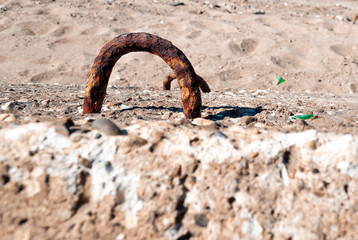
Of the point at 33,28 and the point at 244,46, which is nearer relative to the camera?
the point at 244,46

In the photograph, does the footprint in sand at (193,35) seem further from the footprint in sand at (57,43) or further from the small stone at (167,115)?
the small stone at (167,115)

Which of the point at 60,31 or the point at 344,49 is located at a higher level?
the point at 60,31

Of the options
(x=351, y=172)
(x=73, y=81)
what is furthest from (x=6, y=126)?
(x=73, y=81)

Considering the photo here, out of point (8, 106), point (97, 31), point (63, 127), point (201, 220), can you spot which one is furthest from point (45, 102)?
point (97, 31)

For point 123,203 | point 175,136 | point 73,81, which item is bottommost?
point 73,81

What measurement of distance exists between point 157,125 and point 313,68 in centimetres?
311

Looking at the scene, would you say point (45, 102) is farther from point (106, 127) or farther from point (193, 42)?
point (193, 42)

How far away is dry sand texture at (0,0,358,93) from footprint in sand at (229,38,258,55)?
0.5 inches

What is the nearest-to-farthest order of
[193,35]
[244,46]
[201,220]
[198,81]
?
[201,220] < [198,81] < [244,46] < [193,35]

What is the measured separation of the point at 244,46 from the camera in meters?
4.12

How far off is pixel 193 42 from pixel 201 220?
3.63 meters

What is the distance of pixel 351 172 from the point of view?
957 millimetres

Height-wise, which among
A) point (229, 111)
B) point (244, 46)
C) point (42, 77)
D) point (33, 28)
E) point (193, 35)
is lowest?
point (42, 77)

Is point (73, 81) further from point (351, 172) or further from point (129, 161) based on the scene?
point (351, 172)
